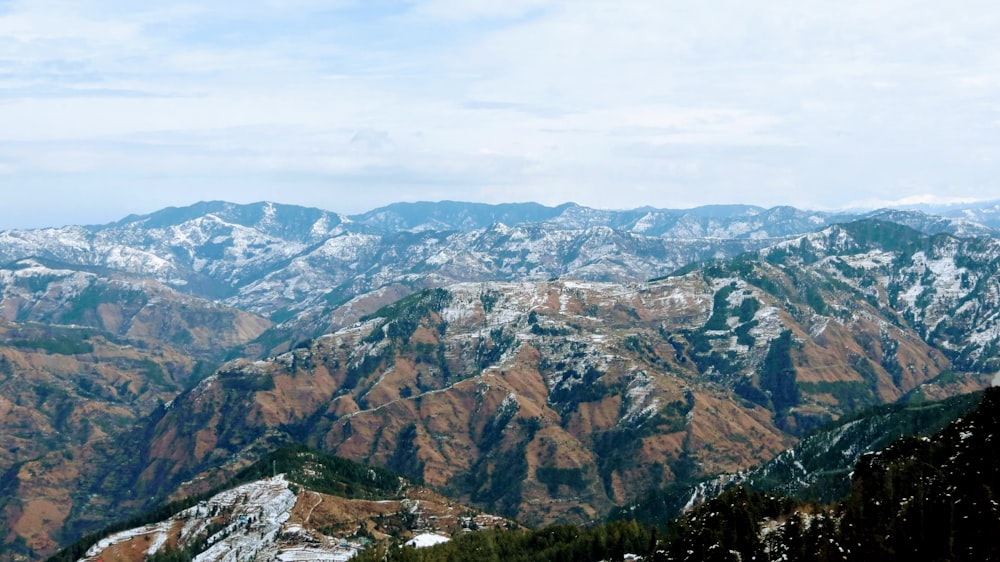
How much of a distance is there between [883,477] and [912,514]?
93.5 feet

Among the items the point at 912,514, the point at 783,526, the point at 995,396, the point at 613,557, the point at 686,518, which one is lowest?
the point at 613,557

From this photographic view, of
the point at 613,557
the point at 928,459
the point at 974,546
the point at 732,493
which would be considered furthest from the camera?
the point at 613,557

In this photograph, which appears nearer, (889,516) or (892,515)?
(892,515)

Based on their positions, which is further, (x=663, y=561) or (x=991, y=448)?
(x=663, y=561)

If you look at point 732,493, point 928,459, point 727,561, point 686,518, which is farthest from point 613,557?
point 928,459

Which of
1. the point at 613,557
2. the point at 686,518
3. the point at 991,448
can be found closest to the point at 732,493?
the point at 686,518

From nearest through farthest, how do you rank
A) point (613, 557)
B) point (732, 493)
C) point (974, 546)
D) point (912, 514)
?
point (974, 546), point (912, 514), point (732, 493), point (613, 557)

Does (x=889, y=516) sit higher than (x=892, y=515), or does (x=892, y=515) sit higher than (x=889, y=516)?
(x=892, y=515)

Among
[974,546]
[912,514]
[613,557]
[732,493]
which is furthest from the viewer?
[613,557]

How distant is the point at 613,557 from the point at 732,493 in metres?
41.3

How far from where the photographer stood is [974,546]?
115m

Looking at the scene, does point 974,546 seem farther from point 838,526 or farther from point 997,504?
point 838,526

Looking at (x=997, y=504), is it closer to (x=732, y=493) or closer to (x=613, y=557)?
(x=732, y=493)

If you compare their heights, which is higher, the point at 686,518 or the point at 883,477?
the point at 883,477
